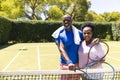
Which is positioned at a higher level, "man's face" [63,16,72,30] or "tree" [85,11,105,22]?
"man's face" [63,16,72,30]

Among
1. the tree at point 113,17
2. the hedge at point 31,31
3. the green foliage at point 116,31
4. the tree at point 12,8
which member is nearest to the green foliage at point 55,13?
the tree at point 12,8

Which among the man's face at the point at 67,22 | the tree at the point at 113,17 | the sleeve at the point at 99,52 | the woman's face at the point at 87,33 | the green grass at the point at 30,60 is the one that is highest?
the man's face at the point at 67,22

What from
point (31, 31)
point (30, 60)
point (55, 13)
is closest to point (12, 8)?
point (55, 13)

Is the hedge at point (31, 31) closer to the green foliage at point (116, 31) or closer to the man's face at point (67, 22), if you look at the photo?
the green foliage at point (116, 31)

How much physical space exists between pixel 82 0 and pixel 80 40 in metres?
58.3

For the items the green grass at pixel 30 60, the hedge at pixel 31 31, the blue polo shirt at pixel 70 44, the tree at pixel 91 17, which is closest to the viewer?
the blue polo shirt at pixel 70 44

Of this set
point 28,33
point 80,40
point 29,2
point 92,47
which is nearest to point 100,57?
point 92,47

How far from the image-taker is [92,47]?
4582mm

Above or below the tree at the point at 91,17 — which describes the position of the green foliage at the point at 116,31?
above

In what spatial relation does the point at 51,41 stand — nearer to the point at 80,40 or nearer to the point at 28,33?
the point at 28,33

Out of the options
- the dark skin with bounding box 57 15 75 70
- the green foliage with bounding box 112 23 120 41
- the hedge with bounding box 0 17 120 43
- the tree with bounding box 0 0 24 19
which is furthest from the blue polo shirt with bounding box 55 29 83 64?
the tree with bounding box 0 0 24 19

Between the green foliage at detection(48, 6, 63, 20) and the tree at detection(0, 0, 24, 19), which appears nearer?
the tree at detection(0, 0, 24, 19)

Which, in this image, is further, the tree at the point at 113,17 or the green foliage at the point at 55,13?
the tree at the point at 113,17

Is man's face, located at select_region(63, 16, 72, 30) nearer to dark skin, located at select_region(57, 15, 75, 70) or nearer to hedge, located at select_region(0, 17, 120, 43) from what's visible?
dark skin, located at select_region(57, 15, 75, 70)
